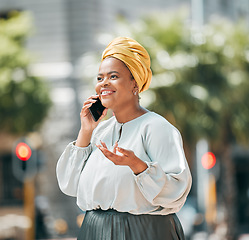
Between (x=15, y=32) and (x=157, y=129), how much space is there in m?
14.7

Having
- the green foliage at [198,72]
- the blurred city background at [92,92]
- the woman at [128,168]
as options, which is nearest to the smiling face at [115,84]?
the woman at [128,168]

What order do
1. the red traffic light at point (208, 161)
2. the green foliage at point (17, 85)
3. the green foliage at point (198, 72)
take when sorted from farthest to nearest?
the red traffic light at point (208, 161), the green foliage at point (17, 85), the green foliage at point (198, 72)

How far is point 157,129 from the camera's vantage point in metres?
3.23

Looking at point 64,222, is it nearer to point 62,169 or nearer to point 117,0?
point 117,0

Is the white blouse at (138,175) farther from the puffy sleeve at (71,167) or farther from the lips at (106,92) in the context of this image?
the lips at (106,92)

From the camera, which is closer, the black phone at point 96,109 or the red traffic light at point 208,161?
the black phone at point 96,109

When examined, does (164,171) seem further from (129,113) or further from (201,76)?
(201,76)

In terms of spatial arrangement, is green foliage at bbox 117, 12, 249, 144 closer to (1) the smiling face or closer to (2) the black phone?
(2) the black phone

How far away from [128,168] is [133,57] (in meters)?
0.54

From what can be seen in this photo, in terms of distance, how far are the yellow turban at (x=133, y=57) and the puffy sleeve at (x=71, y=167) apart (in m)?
0.45

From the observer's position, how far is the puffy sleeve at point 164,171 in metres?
3.03

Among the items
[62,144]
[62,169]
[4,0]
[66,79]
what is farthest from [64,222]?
[62,169]

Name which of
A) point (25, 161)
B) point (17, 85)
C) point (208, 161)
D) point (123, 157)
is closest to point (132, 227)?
point (123, 157)

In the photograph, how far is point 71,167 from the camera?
3.44 metres
